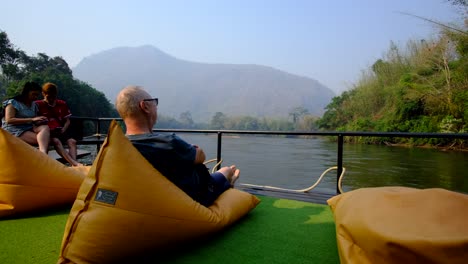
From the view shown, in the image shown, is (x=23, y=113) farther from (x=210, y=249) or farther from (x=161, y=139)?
(x=210, y=249)

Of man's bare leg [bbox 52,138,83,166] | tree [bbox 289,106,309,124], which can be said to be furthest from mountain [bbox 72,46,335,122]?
man's bare leg [bbox 52,138,83,166]

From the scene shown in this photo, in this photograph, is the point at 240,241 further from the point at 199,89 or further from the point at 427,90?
the point at 199,89

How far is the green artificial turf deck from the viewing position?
1349 mm

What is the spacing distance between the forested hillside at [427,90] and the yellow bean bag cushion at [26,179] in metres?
15.5

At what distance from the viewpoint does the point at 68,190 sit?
2031 mm

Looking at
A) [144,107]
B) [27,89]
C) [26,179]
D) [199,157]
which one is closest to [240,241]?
[199,157]

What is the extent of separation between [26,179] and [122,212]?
3.43ft

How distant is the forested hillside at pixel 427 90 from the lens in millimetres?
20094

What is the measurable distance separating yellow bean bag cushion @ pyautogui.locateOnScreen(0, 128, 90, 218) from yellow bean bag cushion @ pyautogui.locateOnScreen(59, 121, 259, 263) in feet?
2.84

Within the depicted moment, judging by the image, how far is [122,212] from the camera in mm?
1178

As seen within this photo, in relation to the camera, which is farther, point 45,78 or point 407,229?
point 45,78

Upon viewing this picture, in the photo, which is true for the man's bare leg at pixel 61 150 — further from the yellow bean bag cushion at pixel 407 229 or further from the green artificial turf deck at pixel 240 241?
the yellow bean bag cushion at pixel 407 229

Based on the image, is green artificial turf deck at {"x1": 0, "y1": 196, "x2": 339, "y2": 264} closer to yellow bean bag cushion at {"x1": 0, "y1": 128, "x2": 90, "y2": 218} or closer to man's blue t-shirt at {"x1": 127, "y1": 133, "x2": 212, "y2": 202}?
yellow bean bag cushion at {"x1": 0, "y1": 128, "x2": 90, "y2": 218}

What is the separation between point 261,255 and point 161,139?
686mm
